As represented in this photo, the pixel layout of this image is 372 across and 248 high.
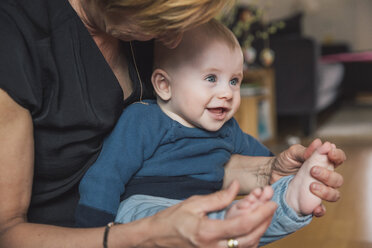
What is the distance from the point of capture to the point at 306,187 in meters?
0.84

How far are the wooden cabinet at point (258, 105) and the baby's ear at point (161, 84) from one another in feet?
6.65

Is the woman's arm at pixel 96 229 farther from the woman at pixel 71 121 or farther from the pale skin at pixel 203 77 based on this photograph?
the pale skin at pixel 203 77

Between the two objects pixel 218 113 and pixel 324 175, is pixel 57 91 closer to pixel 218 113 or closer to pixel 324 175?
pixel 218 113

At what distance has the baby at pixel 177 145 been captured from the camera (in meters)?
0.88

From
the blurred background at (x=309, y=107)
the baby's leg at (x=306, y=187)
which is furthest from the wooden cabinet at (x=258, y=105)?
the baby's leg at (x=306, y=187)

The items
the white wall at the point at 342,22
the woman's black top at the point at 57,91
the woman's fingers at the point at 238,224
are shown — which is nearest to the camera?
the woman's fingers at the point at 238,224

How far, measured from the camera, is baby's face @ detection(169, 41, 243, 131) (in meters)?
0.94

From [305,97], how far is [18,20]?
3.30m

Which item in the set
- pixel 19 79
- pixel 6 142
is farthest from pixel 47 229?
pixel 19 79

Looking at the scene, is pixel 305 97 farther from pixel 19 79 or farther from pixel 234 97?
pixel 19 79

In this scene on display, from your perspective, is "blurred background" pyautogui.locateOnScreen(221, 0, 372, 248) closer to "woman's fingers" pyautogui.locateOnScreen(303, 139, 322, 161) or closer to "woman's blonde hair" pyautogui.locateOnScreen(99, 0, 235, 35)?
"woman's fingers" pyautogui.locateOnScreen(303, 139, 322, 161)

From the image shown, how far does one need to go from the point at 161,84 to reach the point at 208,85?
13 cm

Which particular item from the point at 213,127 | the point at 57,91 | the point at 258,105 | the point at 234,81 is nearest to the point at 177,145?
the point at 213,127

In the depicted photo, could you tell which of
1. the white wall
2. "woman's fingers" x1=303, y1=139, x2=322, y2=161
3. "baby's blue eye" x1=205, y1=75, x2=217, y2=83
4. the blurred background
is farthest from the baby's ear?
the white wall
